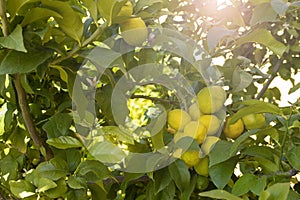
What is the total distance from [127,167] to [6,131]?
265 mm

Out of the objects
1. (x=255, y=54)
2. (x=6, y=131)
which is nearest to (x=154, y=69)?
(x=6, y=131)

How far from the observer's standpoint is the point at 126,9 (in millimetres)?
552

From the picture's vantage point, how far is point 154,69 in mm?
664

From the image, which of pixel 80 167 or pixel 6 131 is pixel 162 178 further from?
pixel 6 131

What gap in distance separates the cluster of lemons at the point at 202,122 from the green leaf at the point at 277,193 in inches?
5.8

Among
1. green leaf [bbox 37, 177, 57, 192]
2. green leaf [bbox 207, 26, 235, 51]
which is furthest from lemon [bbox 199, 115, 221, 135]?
green leaf [bbox 37, 177, 57, 192]

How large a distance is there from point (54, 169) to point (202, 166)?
199mm

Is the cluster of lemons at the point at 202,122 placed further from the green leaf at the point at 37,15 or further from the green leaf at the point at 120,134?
the green leaf at the point at 37,15

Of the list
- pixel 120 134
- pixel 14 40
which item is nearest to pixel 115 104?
pixel 120 134

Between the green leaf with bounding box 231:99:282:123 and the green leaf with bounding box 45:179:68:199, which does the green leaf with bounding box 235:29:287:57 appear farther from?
the green leaf with bounding box 45:179:68:199

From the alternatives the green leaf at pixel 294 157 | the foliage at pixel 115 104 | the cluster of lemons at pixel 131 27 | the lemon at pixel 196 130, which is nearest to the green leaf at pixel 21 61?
the foliage at pixel 115 104

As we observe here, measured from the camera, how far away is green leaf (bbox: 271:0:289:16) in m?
0.54

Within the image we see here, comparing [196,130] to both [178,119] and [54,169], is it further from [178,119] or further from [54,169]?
[54,169]

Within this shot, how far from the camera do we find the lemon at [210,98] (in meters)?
0.62
